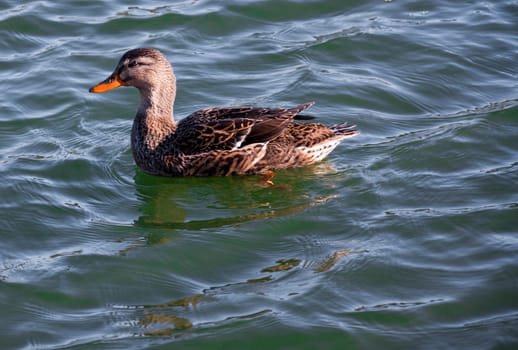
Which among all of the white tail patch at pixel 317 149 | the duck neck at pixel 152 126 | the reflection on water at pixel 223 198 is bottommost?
the reflection on water at pixel 223 198

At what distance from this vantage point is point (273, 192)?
9.66 m

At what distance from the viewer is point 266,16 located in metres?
13.6

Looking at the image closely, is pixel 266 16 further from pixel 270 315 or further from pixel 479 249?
pixel 270 315

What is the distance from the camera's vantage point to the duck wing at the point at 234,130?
32.3 feet

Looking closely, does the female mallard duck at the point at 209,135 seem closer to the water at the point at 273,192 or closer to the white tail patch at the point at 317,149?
the white tail patch at the point at 317,149

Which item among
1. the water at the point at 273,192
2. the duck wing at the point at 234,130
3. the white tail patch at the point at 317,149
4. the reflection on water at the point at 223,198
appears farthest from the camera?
the white tail patch at the point at 317,149

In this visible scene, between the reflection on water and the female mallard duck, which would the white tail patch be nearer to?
the female mallard duck

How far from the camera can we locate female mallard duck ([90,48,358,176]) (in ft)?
32.4

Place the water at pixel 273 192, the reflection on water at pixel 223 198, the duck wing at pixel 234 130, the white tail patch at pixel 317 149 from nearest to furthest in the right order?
the water at pixel 273 192, the reflection on water at pixel 223 198, the duck wing at pixel 234 130, the white tail patch at pixel 317 149

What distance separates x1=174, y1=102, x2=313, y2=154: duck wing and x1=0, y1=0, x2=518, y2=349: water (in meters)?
0.37

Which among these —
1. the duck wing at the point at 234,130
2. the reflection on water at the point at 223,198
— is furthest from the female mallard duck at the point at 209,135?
the reflection on water at the point at 223,198

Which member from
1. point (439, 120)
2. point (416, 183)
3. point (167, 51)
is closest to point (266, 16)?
point (167, 51)

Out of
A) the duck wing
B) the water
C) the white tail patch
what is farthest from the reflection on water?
the duck wing

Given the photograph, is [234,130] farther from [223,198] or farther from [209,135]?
[223,198]
